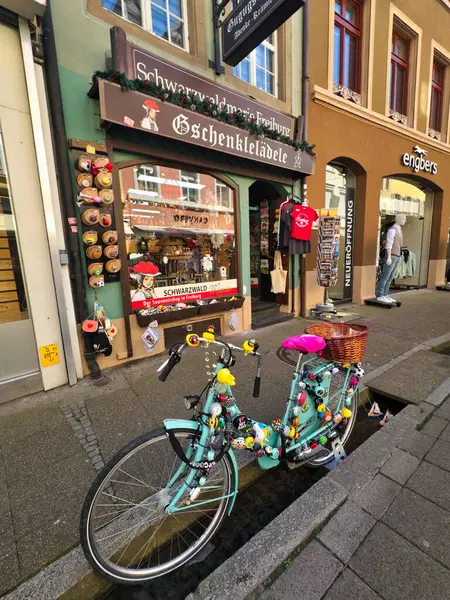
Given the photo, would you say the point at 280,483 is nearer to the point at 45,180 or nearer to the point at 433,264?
the point at 45,180

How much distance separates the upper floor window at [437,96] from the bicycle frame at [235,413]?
41.2 feet

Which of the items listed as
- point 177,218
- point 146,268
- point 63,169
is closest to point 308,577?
point 146,268

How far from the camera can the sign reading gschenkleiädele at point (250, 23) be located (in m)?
3.42

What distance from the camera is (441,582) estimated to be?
1.46 meters

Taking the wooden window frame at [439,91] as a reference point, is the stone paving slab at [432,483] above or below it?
below

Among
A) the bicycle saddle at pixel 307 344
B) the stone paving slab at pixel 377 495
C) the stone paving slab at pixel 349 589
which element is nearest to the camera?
the stone paving slab at pixel 349 589

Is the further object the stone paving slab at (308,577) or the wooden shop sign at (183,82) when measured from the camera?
the wooden shop sign at (183,82)

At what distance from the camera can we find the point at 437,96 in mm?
10312

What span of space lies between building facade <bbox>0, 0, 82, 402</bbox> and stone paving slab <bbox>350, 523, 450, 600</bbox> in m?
3.53

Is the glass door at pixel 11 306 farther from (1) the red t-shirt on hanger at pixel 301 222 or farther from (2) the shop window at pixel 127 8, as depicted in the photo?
(1) the red t-shirt on hanger at pixel 301 222

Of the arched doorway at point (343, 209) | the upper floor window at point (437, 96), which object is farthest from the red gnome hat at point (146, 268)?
the upper floor window at point (437, 96)

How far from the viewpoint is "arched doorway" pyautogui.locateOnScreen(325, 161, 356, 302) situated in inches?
301

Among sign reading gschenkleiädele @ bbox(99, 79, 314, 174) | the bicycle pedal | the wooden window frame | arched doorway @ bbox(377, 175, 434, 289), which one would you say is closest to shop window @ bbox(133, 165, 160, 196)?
sign reading gschenkleiädele @ bbox(99, 79, 314, 174)

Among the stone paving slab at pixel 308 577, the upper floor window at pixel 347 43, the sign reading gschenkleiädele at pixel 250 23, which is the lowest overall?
the stone paving slab at pixel 308 577
